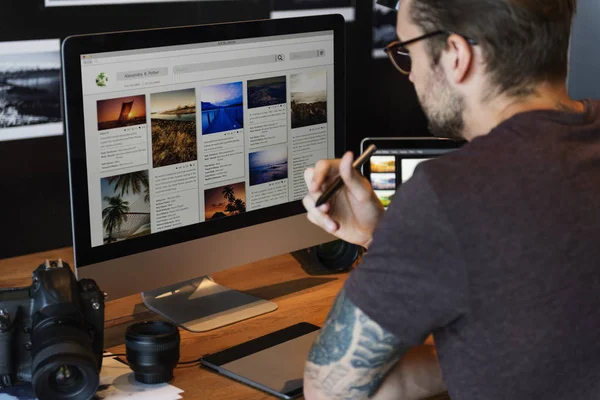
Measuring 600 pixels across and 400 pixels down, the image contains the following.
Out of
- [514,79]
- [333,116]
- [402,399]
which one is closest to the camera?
[514,79]

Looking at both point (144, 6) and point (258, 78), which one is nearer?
point (258, 78)

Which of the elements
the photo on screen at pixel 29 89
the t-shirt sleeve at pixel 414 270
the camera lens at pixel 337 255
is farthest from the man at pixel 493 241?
the photo on screen at pixel 29 89

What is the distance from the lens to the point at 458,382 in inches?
42.5

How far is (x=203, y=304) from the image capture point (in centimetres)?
169

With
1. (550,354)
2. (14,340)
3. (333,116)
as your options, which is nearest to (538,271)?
(550,354)

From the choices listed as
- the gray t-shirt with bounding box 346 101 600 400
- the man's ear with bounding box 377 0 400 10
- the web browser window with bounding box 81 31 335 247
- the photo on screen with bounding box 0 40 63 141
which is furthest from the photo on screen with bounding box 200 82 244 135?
the man's ear with bounding box 377 0 400 10

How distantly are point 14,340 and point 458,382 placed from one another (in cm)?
62

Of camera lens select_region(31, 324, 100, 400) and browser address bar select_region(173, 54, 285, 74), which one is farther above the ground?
browser address bar select_region(173, 54, 285, 74)

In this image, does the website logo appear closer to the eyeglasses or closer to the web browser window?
the web browser window

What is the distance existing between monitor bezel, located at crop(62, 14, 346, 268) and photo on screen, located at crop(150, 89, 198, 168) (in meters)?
0.09

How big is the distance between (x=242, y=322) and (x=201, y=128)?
1.16 feet

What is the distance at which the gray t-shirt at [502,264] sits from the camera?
3.28 ft

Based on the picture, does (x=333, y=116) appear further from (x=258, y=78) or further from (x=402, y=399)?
(x=402, y=399)

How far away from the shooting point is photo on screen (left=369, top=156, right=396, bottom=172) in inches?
76.7
